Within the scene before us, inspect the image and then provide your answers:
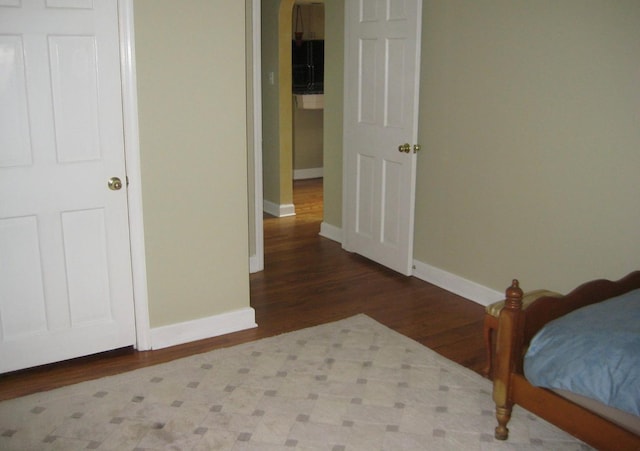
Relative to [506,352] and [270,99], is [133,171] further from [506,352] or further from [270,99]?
[270,99]

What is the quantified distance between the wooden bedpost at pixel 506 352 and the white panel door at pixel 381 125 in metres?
2.01

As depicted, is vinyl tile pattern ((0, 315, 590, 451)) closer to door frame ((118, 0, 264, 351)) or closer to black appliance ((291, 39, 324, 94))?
door frame ((118, 0, 264, 351))

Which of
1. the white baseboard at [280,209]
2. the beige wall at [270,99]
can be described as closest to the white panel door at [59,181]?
the beige wall at [270,99]

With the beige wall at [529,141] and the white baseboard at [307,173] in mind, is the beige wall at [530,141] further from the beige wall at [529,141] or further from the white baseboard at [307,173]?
the white baseboard at [307,173]

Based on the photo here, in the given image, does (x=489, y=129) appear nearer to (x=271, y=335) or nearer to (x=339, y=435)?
(x=271, y=335)

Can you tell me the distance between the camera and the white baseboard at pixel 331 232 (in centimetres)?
553

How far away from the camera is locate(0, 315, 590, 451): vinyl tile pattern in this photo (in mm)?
2666

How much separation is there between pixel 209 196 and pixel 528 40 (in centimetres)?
195

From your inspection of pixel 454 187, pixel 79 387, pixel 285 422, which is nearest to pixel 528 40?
pixel 454 187

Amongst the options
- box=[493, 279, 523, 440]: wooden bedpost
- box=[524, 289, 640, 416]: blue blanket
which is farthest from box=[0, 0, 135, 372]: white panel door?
box=[524, 289, 640, 416]: blue blanket

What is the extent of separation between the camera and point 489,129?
3.95 m

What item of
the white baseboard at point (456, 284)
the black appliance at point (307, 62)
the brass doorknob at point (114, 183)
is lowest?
the white baseboard at point (456, 284)

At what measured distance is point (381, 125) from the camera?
15.3 ft

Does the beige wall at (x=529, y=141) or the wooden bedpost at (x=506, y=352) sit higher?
the beige wall at (x=529, y=141)
